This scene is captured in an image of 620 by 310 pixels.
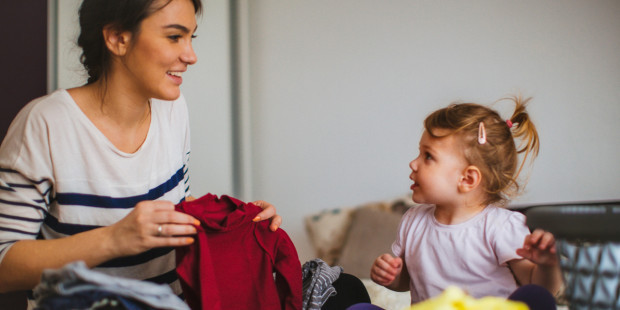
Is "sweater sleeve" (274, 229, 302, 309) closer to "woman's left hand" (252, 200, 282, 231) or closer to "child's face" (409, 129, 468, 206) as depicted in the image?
"woman's left hand" (252, 200, 282, 231)

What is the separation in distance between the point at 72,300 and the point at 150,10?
0.70 metres

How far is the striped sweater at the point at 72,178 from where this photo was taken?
1.11 m

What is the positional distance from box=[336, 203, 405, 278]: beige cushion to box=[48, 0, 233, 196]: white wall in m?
0.76

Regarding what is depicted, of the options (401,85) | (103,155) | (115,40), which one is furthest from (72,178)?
(401,85)

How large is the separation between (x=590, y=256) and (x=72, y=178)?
105cm

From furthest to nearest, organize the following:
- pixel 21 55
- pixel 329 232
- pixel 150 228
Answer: pixel 329 232
pixel 21 55
pixel 150 228

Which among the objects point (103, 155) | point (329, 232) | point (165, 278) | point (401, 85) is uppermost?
point (401, 85)

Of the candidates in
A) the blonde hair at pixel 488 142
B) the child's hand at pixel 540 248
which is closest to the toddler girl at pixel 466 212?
the blonde hair at pixel 488 142

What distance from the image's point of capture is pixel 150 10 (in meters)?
1.22

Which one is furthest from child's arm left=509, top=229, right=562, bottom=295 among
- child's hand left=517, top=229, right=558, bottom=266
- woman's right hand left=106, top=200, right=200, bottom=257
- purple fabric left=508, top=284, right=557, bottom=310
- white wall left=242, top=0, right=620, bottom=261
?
white wall left=242, top=0, right=620, bottom=261

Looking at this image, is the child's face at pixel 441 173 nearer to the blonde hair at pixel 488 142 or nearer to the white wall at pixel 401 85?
the blonde hair at pixel 488 142

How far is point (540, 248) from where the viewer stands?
1.00 meters

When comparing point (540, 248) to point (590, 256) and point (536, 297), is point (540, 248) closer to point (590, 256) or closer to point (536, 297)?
point (536, 297)

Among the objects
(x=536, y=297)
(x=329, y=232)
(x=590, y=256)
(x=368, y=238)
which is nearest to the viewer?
(x=590, y=256)
